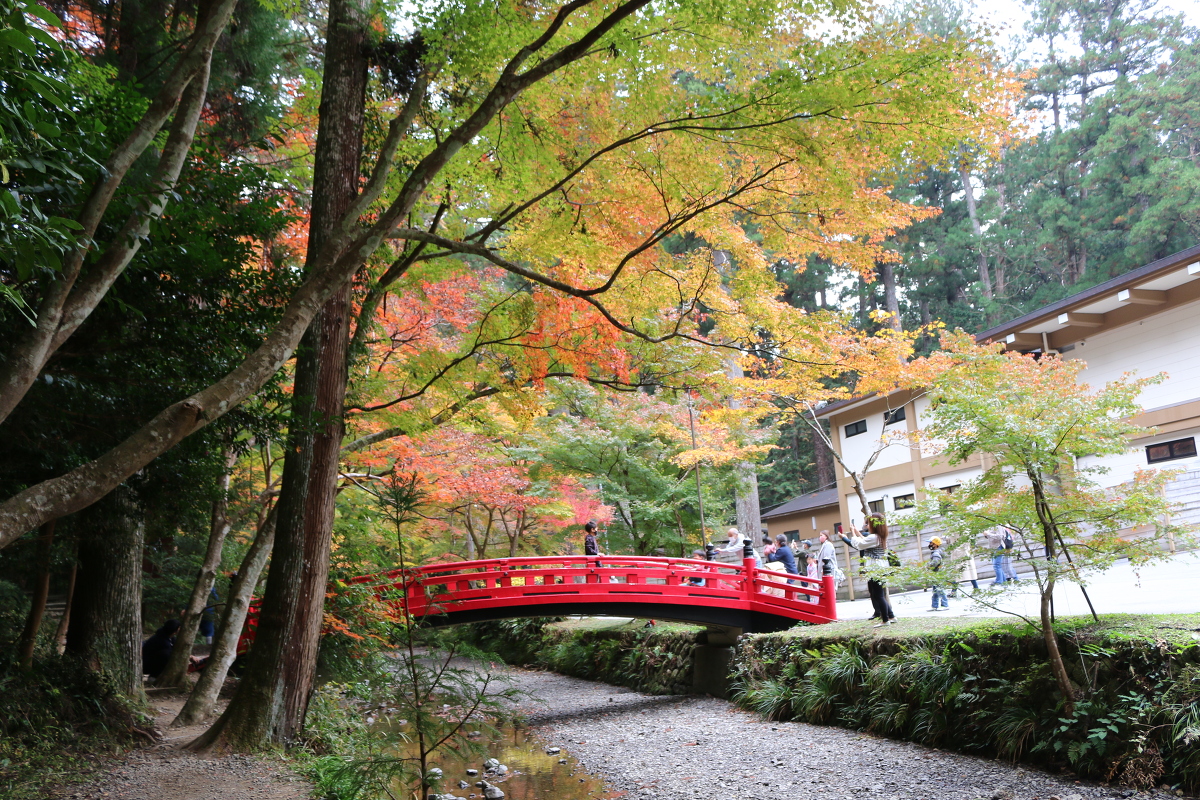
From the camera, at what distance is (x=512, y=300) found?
9.23 m

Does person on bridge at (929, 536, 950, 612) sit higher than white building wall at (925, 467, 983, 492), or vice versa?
white building wall at (925, 467, 983, 492)

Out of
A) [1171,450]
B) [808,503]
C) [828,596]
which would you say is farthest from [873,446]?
[828,596]

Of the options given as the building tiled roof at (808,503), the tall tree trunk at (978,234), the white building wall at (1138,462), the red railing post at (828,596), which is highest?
the tall tree trunk at (978,234)

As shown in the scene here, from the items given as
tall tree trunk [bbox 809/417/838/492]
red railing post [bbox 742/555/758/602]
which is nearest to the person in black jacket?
red railing post [bbox 742/555/758/602]

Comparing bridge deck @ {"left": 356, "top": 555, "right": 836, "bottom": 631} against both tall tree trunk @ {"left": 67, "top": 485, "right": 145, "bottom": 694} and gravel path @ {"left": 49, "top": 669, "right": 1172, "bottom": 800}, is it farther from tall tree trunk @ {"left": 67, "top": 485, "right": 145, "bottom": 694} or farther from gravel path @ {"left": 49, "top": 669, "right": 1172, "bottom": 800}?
tall tree trunk @ {"left": 67, "top": 485, "right": 145, "bottom": 694}

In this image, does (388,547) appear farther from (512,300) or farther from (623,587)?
(512,300)

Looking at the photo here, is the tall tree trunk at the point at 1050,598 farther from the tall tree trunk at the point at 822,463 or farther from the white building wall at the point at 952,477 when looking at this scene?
the tall tree trunk at the point at 822,463

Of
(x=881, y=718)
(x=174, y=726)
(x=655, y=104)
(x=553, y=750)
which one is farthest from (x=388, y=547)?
(x=655, y=104)

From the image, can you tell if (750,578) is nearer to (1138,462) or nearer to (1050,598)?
(1050,598)

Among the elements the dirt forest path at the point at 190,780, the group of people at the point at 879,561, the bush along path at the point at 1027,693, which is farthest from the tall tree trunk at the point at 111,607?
the bush along path at the point at 1027,693

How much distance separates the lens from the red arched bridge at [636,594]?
12.0m

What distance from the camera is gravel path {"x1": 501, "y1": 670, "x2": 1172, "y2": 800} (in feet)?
22.2

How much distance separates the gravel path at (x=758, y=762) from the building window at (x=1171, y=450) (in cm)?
998

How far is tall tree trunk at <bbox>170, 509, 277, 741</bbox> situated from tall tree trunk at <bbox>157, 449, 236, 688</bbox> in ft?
2.42
